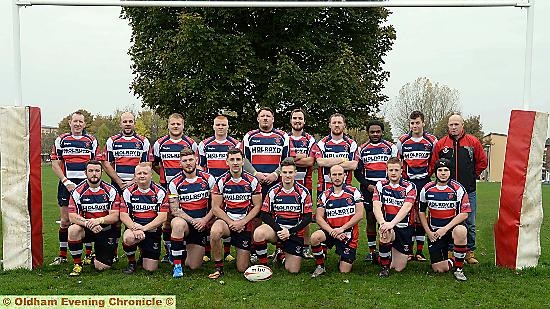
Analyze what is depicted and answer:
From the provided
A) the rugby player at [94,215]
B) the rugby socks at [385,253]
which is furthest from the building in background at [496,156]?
the rugby player at [94,215]

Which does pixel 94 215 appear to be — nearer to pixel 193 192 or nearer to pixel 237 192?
pixel 193 192

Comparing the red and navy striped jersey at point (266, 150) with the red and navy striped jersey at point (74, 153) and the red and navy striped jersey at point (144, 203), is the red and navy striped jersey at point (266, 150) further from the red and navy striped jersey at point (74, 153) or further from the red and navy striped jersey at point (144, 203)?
the red and navy striped jersey at point (74, 153)

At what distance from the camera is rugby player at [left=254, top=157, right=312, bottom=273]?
21.4 ft

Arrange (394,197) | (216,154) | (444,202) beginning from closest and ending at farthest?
(444,202) < (394,197) < (216,154)

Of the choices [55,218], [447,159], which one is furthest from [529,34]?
[55,218]

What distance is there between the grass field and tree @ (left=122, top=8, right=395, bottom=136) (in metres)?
8.19

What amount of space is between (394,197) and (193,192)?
2.38 meters

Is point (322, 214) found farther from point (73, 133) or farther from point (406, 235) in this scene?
point (73, 133)

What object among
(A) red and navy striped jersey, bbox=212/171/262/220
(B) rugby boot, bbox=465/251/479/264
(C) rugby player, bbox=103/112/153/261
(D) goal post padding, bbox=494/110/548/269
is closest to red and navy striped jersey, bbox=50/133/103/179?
(C) rugby player, bbox=103/112/153/261

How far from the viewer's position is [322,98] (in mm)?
A: 14859

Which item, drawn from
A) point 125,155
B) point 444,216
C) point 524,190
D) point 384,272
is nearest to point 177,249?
point 125,155

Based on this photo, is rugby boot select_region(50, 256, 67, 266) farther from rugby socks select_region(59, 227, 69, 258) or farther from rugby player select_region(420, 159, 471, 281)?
rugby player select_region(420, 159, 471, 281)

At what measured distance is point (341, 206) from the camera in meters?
6.56

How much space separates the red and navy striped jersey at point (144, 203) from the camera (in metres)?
6.63
